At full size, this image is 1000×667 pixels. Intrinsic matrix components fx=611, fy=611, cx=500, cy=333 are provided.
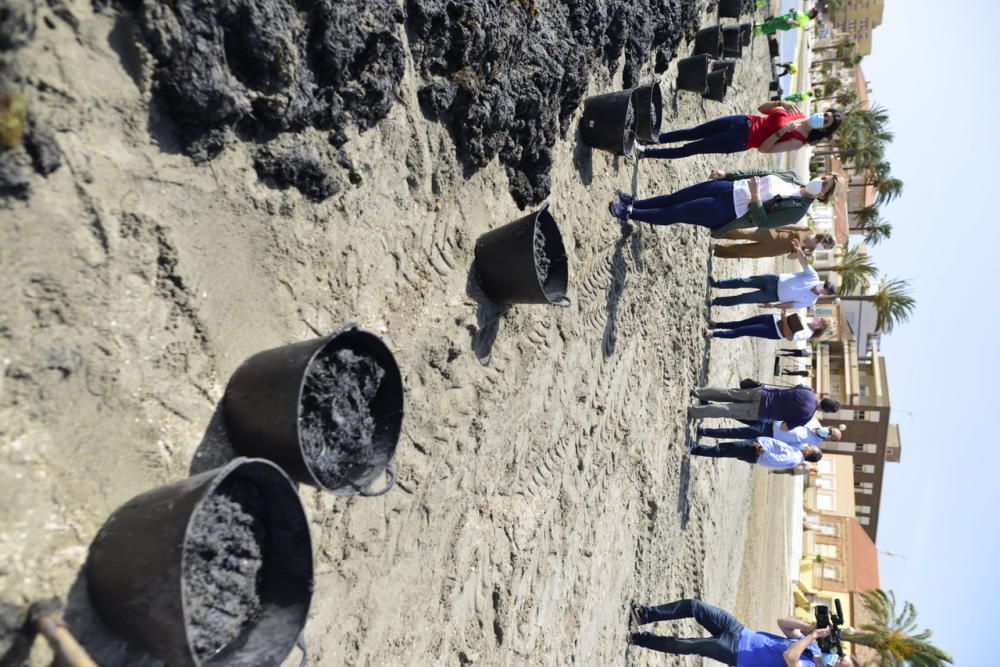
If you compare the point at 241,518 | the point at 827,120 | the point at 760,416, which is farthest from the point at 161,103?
the point at 760,416

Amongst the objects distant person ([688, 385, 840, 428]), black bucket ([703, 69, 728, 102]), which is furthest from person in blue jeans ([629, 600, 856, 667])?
black bucket ([703, 69, 728, 102])

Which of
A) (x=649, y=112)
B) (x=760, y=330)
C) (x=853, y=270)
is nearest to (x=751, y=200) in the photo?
(x=649, y=112)

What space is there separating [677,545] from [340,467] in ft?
16.1

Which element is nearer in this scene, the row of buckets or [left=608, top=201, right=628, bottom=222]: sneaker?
the row of buckets

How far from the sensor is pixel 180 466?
7.34ft

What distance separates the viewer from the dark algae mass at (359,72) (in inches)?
85.3

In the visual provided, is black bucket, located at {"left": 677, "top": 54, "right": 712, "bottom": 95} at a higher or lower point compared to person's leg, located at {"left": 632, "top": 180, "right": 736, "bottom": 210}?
higher

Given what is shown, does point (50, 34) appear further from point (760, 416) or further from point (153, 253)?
point (760, 416)

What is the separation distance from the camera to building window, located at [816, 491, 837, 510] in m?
18.6

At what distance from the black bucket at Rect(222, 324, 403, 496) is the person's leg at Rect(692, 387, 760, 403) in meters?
4.21

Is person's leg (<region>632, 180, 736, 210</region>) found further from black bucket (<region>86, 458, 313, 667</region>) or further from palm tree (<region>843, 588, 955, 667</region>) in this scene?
palm tree (<region>843, 588, 955, 667</region>)

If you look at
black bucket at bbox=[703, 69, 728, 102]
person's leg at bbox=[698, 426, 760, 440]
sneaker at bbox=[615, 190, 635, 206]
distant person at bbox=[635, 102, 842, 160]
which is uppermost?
black bucket at bbox=[703, 69, 728, 102]

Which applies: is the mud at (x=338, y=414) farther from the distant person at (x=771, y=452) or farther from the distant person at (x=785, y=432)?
the distant person at (x=771, y=452)

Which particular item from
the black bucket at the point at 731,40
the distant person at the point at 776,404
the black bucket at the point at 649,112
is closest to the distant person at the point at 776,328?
the distant person at the point at 776,404
